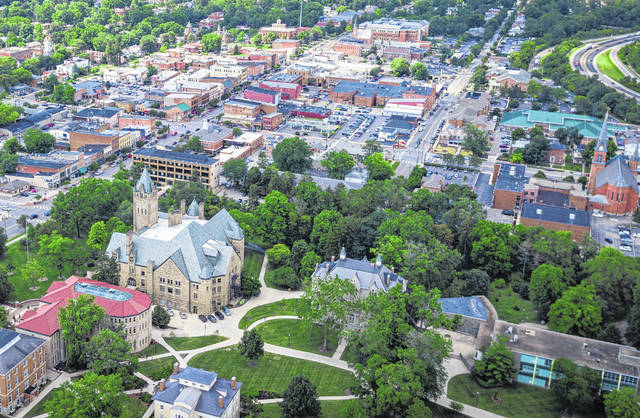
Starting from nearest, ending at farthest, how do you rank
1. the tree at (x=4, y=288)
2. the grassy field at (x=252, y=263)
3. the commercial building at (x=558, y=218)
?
the tree at (x=4, y=288), the grassy field at (x=252, y=263), the commercial building at (x=558, y=218)

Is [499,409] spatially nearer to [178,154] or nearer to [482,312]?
[482,312]

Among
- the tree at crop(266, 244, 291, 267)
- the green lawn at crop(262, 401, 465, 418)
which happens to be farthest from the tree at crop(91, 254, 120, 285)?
the green lawn at crop(262, 401, 465, 418)

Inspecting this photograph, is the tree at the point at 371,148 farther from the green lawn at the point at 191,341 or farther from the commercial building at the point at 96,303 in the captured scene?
the commercial building at the point at 96,303

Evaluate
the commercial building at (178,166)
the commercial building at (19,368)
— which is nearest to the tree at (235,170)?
the commercial building at (178,166)

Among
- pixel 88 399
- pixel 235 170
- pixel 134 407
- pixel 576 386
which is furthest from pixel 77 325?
pixel 235 170

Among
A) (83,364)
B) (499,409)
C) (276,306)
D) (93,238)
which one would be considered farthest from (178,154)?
(499,409)
